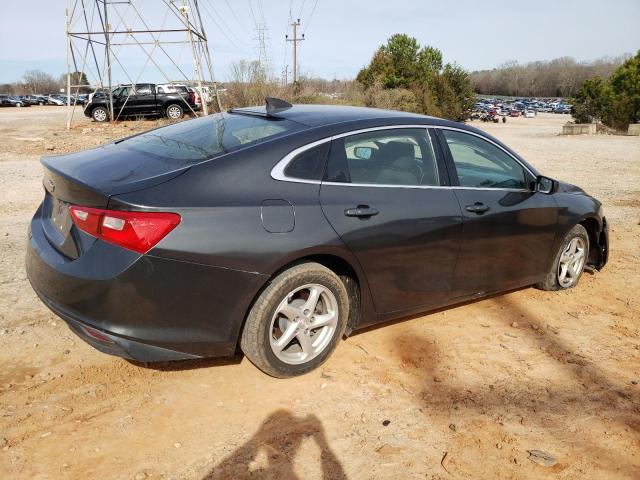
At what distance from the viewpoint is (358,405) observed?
2977 millimetres

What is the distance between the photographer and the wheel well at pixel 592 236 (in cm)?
498

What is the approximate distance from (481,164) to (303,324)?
202cm

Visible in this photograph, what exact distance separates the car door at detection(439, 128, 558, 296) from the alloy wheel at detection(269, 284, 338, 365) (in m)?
1.12

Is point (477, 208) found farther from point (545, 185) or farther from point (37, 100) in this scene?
point (37, 100)

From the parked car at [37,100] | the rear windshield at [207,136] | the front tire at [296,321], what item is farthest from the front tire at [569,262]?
the parked car at [37,100]

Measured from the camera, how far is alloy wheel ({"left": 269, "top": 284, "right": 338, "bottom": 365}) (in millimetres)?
3078

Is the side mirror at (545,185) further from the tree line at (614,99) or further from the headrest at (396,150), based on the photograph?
the tree line at (614,99)

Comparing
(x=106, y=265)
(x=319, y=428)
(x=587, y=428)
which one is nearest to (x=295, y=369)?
(x=319, y=428)

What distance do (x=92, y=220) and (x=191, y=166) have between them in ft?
1.91

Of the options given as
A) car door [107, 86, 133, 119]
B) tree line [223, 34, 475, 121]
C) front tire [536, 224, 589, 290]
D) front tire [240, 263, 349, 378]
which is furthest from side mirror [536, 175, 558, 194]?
car door [107, 86, 133, 119]

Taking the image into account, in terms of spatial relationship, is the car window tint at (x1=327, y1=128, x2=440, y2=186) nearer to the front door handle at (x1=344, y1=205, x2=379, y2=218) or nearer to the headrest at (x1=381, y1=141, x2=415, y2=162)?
A: the headrest at (x1=381, y1=141, x2=415, y2=162)

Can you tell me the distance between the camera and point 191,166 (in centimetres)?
285

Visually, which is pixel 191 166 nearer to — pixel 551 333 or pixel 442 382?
pixel 442 382

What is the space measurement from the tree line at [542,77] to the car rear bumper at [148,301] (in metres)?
147
